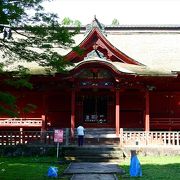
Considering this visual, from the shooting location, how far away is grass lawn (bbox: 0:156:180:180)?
15.3 m

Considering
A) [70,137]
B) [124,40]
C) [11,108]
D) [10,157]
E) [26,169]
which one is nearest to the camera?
[11,108]

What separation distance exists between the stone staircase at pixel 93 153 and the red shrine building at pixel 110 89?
277 cm

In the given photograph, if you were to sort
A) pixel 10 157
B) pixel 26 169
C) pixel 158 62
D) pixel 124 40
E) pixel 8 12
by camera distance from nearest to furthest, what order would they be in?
pixel 8 12
pixel 26 169
pixel 10 157
pixel 158 62
pixel 124 40

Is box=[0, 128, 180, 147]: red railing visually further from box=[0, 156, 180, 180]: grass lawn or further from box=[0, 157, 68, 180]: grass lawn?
box=[0, 157, 68, 180]: grass lawn

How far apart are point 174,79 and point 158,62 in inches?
96.6

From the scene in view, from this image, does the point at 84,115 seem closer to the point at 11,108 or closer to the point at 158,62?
the point at 158,62

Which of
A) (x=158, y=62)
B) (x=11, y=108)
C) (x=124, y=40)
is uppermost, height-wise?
(x=124, y=40)

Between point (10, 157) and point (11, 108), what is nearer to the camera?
point (11, 108)

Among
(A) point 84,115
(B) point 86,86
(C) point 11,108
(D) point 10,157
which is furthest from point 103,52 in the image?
(C) point 11,108

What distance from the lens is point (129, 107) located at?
2870 cm

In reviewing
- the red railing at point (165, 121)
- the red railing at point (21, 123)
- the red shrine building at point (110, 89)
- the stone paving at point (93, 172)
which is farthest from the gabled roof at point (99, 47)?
the stone paving at point (93, 172)

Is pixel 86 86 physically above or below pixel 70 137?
above

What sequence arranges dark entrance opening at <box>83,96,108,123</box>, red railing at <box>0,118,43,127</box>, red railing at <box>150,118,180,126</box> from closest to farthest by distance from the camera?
red railing at <box>0,118,43,127</box>, red railing at <box>150,118,180,126</box>, dark entrance opening at <box>83,96,108,123</box>

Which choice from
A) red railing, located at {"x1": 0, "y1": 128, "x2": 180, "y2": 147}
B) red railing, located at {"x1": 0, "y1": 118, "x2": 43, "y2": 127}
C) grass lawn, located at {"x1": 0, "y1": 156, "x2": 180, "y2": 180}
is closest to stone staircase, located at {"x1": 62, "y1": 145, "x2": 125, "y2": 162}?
grass lawn, located at {"x1": 0, "y1": 156, "x2": 180, "y2": 180}
